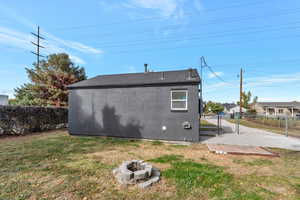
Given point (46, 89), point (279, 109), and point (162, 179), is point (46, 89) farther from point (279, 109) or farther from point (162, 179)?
point (279, 109)

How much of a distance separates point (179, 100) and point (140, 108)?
220 centimetres

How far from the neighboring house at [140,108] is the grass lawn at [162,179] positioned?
2.20 metres

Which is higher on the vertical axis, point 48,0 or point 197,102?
point 48,0

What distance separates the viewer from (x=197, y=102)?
6.34 metres

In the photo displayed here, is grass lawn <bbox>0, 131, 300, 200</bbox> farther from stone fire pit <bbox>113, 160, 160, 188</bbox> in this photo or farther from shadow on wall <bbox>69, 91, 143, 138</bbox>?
shadow on wall <bbox>69, 91, 143, 138</bbox>

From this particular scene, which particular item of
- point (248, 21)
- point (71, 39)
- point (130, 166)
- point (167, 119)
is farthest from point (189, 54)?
point (130, 166)

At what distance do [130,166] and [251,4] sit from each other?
1174 cm

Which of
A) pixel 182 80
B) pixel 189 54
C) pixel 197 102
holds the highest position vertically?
pixel 189 54

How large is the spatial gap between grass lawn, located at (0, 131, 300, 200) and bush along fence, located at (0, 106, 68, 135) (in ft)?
15.2

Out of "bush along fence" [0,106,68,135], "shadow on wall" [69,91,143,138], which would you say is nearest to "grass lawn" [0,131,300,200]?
"shadow on wall" [69,91,143,138]

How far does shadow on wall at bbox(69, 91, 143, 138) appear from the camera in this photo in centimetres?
732

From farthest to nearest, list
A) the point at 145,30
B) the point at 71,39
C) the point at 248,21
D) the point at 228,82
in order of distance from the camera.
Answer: the point at 228,82, the point at 71,39, the point at 145,30, the point at 248,21

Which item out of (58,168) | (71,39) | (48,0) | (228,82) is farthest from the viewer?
(228,82)

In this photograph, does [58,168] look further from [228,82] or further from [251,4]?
[228,82]
